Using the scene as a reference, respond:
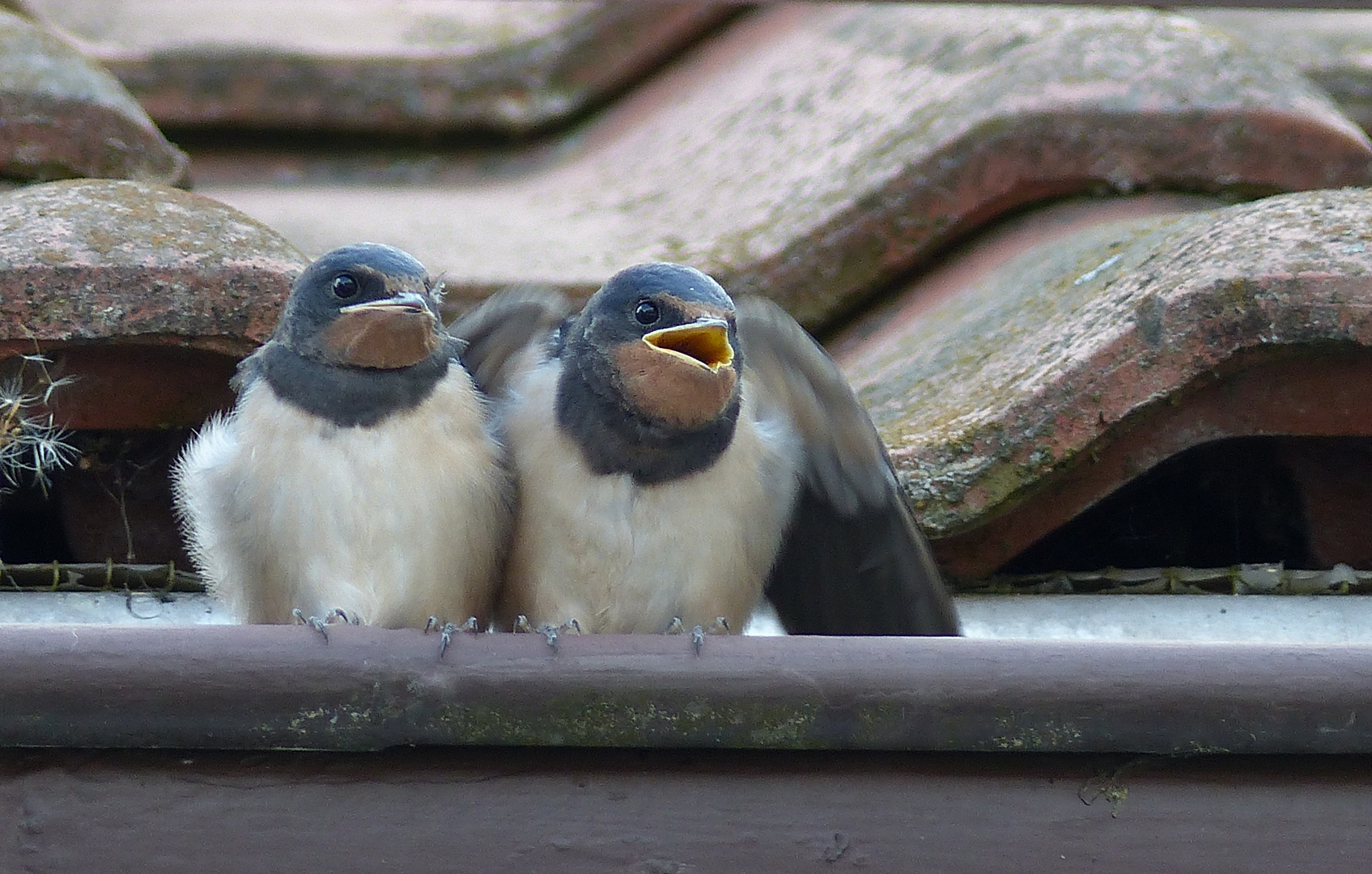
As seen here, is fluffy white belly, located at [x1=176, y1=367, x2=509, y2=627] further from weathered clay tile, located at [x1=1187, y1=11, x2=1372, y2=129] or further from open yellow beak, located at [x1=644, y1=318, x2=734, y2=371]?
weathered clay tile, located at [x1=1187, y1=11, x2=1372, y2=129]

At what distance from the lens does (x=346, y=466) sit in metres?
1.84

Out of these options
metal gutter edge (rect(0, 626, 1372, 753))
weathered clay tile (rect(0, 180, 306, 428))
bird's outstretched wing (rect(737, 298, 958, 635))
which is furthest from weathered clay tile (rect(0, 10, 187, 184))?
metal gutter edge (rect(0, 626, 1372, 753))

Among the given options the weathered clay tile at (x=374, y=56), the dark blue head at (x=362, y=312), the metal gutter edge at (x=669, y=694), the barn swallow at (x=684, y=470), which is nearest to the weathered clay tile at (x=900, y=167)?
the weathered clay tile at (x=374, y=56)

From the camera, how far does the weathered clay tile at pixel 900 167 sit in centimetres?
233

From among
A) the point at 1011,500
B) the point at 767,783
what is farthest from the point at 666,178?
the point at 767,783

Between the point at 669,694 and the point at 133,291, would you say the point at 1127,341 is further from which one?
the point at 133,291

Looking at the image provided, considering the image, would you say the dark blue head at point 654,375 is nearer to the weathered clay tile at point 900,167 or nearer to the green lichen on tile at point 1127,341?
the green lichen on tile at point 1127,341

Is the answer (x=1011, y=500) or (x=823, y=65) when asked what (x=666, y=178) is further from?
(x=1011, y=500)

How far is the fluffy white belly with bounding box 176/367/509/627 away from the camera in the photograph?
1.84 meters

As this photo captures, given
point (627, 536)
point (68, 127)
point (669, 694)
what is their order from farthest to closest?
point (68, 127), point (627, 536), point (669, 694)

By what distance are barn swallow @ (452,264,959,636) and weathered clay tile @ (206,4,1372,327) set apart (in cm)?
38

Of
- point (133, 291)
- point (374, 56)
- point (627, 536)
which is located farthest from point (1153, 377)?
point (374, 56)

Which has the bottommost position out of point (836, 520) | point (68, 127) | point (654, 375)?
point (836, 520)

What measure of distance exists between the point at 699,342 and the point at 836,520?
0.34 metres
